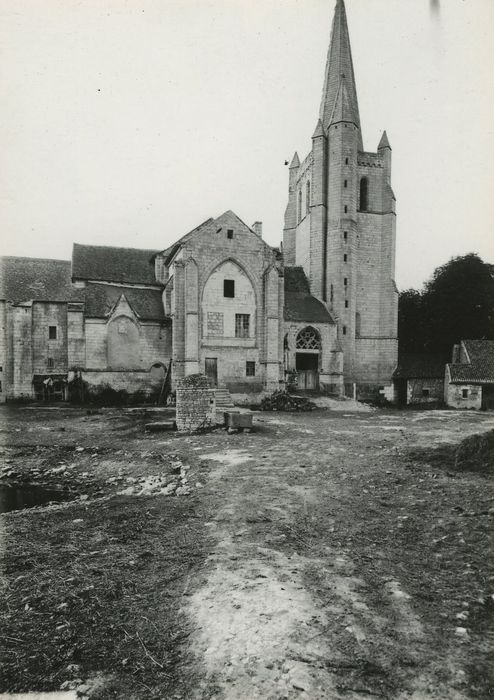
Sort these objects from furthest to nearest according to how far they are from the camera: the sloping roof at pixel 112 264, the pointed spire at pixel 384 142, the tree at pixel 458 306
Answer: the tree at pixel 458 306 → the pointed spire at pixel 384 142 → the sloping roof at pixel 112 264

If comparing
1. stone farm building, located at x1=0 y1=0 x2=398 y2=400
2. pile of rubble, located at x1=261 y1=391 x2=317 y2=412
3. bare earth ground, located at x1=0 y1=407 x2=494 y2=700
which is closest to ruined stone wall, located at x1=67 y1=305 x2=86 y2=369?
stone farm building, located at x1=0 y1=0 x2=398 y2=400

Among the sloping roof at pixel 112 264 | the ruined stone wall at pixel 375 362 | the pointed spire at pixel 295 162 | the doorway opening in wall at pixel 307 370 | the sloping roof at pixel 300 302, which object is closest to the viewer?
the sloping roof at pixel 300 302

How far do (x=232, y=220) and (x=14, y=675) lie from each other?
28966 millimetres

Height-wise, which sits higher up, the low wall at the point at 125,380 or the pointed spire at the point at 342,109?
the pointed spire at the point at 342,109

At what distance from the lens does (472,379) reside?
103ft

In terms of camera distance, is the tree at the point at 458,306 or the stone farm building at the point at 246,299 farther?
the tree at the point at 458,306

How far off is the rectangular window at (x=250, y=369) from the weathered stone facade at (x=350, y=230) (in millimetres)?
8878

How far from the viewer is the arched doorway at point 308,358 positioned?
34.6 m

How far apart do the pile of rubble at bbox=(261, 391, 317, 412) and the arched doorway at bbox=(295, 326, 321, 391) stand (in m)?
6.16

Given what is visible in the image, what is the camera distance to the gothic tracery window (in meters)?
34.6

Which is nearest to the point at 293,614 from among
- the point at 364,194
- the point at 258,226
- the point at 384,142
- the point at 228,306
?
the point at 228,306

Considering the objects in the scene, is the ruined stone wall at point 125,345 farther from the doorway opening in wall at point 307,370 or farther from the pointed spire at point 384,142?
the pointed spire at point 384,142

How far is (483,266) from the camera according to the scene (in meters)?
39.8

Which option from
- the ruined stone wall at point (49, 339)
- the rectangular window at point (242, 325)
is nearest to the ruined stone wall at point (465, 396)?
the rectangular window at point (242, 325)
